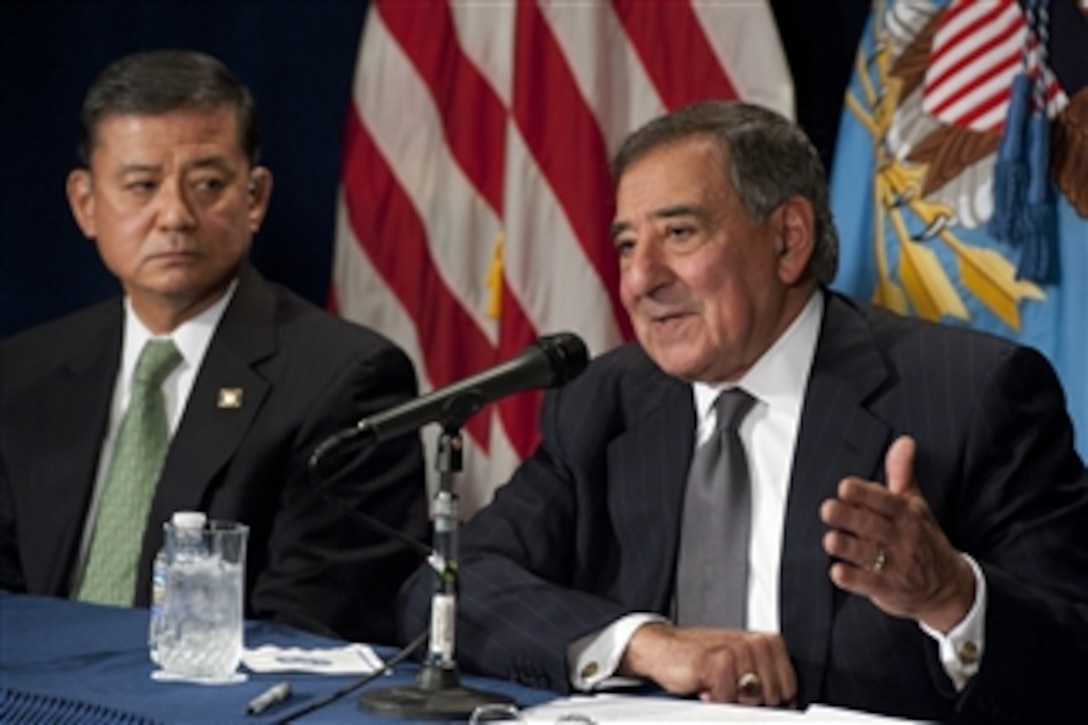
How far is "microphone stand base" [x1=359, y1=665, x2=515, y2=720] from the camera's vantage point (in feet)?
8.23

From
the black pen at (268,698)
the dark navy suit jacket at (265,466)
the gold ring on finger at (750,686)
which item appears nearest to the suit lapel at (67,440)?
the dark navy suit jacket at (265,466)

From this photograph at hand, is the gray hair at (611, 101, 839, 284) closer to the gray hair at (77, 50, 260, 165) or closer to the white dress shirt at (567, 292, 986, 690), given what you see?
the white dress shirt at (567, 292, 986, 690)

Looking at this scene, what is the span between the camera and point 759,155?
3.31 metres

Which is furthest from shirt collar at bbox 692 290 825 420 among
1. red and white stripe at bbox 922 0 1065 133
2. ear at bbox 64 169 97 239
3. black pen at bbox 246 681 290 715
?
ear at bbox 64 169 97 239

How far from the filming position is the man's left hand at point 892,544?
2443mm

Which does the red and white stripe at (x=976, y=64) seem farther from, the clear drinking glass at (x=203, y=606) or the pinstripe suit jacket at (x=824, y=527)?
the clear drinking glass at (x=203, y=606)

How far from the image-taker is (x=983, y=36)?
3.99 meters

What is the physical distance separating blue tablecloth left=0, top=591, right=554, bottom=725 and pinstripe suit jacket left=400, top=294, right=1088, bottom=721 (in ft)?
0.79

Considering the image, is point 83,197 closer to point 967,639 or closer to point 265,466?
point 265,466

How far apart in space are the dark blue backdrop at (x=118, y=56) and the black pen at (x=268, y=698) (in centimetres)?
266

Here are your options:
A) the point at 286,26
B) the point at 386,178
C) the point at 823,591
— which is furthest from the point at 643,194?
the point at 286,26

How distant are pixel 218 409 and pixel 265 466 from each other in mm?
182

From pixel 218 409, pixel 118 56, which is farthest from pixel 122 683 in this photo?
pixel 118 56

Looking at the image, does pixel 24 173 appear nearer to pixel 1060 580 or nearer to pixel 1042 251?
pixel 1042 251
